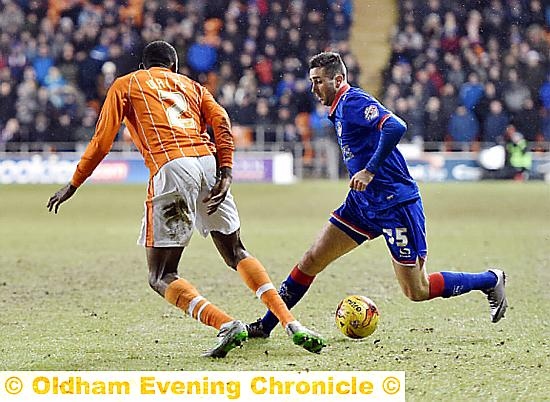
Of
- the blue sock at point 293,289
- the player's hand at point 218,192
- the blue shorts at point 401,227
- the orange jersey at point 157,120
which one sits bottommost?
the blue sock at point 293,289

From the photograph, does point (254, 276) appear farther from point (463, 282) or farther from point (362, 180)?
point (463, 282)

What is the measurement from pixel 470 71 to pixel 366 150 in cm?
1527

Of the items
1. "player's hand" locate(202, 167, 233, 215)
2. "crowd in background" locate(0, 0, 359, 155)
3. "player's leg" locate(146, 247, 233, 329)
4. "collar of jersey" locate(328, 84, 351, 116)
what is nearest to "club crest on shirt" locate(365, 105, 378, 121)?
"collar of jersey" locate(328, 84, 351, 116)

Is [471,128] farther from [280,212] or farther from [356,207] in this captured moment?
[356,207]

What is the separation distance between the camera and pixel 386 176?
19.5 ft

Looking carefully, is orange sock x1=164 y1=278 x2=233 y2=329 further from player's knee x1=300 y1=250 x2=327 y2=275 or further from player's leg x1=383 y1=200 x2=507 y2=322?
player's leg x1=383 y1=200 x2=507 y2=322

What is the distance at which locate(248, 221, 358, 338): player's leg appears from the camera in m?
6.15

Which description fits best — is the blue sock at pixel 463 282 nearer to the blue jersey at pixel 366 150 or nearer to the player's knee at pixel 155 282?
the blue jersey at pixel 366 150

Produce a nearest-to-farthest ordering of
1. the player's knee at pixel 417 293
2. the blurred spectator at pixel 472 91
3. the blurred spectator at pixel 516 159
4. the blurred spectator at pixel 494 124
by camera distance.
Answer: the player's knee at pixel 417 293, the blurred spectator at pixel 516 159, the blurred spectator at pixel 494 124, the blurred spectator at pixel 472 91

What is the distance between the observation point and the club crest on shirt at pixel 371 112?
5.79m

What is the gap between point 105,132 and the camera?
221 inches

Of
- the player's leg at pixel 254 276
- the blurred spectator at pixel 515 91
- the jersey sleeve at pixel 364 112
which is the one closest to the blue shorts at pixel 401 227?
the jersey sleeve at pixel 364 112

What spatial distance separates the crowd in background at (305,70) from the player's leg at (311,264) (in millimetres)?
14015

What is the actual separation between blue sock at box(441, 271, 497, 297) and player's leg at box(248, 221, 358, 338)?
0.58 m
